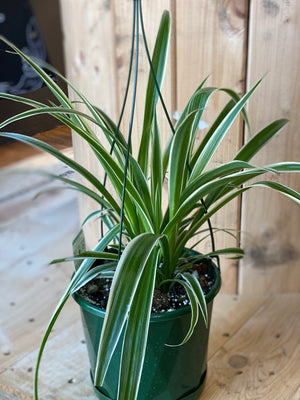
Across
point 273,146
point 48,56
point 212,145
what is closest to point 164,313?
point 212,145

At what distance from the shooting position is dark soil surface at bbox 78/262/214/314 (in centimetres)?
110

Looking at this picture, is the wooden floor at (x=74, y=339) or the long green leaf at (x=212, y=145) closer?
the long green leaf at (x=212, y=145)

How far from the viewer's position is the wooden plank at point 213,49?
4.31 ft

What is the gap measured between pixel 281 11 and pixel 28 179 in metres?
1.74

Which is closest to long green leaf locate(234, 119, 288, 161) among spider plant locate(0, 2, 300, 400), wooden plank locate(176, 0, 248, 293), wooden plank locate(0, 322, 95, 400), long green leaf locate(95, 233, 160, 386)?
spider plant locate(0, 2, 300, 400)

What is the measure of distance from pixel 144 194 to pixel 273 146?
50 centimetres

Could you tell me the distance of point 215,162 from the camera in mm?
1435

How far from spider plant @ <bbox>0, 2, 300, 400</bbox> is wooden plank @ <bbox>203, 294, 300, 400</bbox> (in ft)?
1.06

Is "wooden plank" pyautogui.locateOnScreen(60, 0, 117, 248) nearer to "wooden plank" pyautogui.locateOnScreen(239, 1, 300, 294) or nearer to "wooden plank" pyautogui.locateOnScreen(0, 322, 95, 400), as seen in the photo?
"wooden plank" pyautogui.locateOnScreen(239, 1, 300, 294)

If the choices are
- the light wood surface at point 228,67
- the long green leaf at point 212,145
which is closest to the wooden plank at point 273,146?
the light wood surface at point 228,67

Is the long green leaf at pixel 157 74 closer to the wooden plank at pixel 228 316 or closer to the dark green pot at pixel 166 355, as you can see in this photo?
the dark green pot at pixel 166 355

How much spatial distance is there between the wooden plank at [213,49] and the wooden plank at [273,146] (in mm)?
35

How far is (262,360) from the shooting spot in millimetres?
1349

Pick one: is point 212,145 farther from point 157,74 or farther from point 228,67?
point 228,67
